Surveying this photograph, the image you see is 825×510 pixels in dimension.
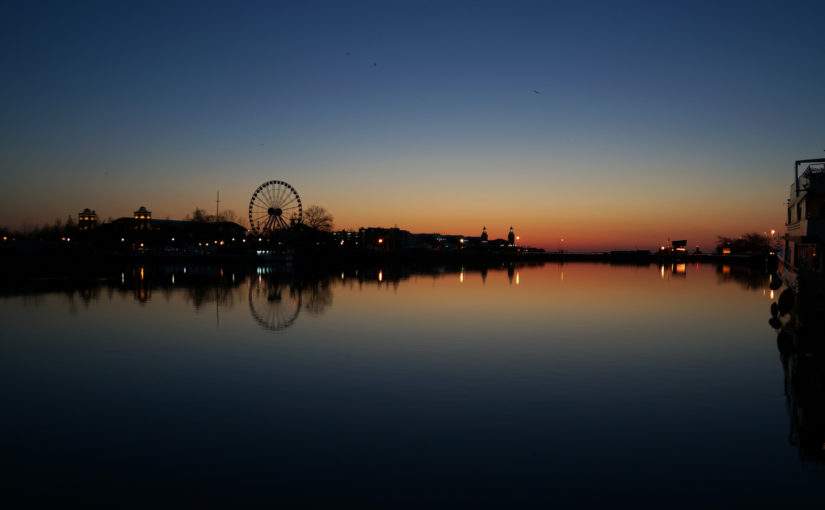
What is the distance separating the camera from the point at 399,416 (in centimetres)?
1305

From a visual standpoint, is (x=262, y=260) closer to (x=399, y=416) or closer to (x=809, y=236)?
(x=809, y=236)

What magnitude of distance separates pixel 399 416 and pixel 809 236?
18.0 meters

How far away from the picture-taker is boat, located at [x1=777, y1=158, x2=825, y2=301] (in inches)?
854

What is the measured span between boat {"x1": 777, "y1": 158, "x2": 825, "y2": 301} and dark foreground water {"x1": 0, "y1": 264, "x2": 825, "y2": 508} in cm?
287

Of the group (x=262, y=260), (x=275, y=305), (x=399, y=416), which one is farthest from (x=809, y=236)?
(x=262, y=260)

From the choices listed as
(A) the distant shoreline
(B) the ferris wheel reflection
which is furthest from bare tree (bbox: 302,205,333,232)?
(B) the ferris wheel reflection

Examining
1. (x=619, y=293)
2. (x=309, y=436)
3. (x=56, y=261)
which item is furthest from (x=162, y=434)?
(x=56, y=261)

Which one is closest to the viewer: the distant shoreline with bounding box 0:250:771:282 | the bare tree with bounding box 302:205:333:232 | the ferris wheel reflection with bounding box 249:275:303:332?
the ferris wheel reflection with bounding box 249:275:303:332

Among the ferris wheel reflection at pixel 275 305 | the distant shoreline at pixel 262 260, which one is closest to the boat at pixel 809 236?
the ferris wheel reflection at pixel 275 305

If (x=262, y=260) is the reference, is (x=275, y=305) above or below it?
below

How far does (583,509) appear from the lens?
863cm

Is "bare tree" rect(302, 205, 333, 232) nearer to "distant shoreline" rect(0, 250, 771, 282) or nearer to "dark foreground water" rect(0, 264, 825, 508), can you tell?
"distant shoreline" rect(0, 250, 771, 282)

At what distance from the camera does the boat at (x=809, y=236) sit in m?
21.7

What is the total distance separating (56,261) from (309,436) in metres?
82.0
